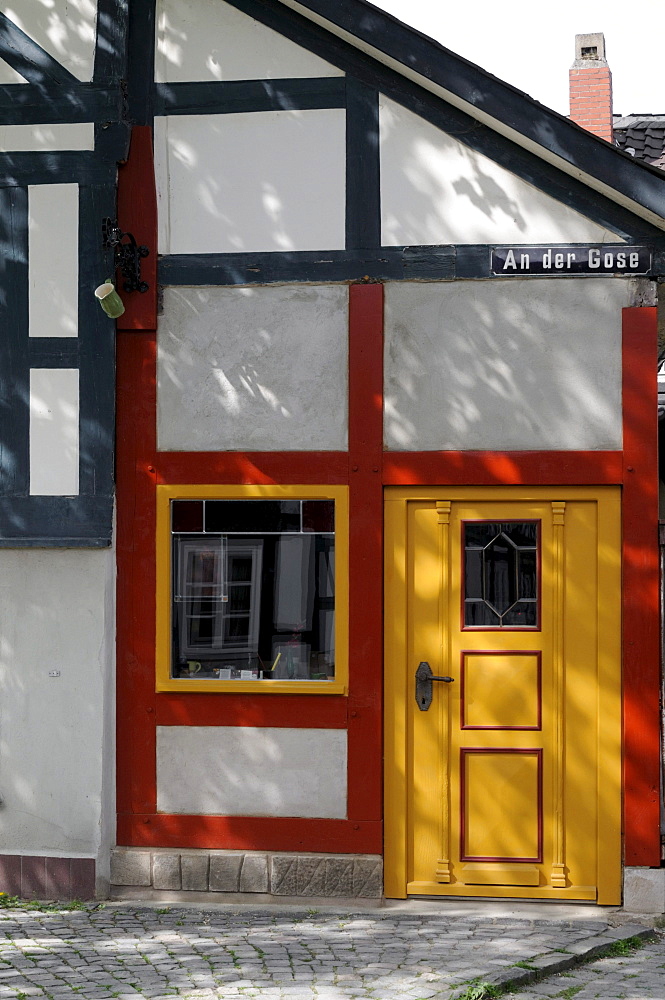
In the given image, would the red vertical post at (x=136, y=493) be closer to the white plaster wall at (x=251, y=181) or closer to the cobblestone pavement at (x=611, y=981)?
the white plaster wall at (x=251, y=181)

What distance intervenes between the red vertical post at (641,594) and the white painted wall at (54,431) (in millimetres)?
3380

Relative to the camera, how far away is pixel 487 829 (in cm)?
696

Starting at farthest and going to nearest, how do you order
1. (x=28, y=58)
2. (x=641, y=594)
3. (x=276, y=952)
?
(x=28, y=58), (x=641, y=594), (x=276, y=952)

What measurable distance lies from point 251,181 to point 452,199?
1252mm

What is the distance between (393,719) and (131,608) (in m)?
1.77

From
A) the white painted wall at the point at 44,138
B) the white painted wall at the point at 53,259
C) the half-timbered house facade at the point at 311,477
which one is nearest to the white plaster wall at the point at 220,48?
the half-timbered house facade at the point at 311,477

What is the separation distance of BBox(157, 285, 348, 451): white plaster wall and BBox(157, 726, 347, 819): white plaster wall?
1770 millimetres

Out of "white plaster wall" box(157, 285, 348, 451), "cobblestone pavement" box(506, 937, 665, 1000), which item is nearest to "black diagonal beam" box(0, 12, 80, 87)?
"white plaster wall" box(157, 285, 348, 451)

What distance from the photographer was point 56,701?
7.12m

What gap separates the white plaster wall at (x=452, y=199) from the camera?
6941mm

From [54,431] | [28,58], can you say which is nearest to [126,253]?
[54,431]

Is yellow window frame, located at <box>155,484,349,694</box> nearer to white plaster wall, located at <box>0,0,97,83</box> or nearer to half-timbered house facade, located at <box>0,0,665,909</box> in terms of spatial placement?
half-timbered house facade, located at <box>0,0,665,909</box>

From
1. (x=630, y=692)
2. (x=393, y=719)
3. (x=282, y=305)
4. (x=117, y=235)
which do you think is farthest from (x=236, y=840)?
(x=117, y=235)

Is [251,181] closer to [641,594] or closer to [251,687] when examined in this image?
A: [251,687]
